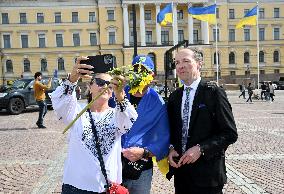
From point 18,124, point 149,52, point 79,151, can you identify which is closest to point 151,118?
point 79,151

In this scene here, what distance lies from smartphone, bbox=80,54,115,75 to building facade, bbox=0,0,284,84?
6126cm

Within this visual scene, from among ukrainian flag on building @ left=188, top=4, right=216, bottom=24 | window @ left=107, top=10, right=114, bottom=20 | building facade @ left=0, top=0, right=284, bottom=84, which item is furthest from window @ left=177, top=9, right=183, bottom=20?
ukrainian flag on building @ left=188, top=4, right=216, bottom=24

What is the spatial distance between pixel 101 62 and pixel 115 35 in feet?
218

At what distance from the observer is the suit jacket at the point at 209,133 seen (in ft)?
9.89

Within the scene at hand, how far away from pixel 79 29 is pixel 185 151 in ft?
218

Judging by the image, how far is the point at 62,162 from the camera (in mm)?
7809

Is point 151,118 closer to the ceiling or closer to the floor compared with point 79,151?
closer to the ceiling

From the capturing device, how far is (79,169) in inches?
109

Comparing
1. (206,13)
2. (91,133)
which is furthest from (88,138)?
(206,13)

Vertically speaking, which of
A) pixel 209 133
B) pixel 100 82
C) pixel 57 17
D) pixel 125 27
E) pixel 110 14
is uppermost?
pixel 110 14

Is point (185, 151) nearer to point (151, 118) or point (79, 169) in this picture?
point (151, 118)

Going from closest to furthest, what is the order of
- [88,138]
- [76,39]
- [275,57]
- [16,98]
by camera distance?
[88,138] < [16,98] < [76,39] < [275,57]

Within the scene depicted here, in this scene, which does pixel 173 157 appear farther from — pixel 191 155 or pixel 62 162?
pixel 62 162

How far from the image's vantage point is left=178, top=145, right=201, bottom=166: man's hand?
2969 millimetres
